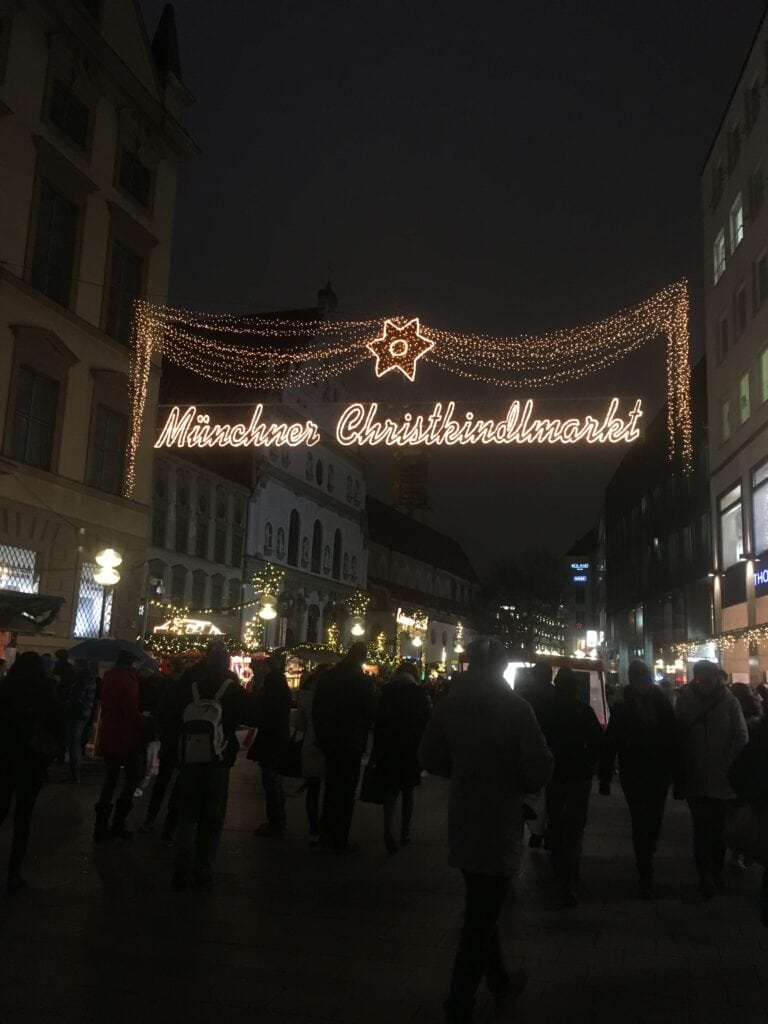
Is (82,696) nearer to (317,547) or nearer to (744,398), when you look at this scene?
(744,398)

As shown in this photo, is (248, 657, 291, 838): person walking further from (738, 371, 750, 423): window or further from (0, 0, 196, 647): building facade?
(738, 371, 750, 423): window

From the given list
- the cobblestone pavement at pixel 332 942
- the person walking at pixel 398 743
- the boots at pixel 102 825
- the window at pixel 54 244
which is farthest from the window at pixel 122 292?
the cobblestone pavement at pixel 332 942

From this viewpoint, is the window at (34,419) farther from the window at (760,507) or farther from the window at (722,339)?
the window at (722,339)

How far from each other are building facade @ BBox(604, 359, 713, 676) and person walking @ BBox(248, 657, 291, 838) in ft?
65.4

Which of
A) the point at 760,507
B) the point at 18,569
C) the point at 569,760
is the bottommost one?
the point at 569,760

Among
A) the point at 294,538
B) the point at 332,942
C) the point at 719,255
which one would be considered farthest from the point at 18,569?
the point at 294,538

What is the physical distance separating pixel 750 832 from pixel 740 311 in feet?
86.8

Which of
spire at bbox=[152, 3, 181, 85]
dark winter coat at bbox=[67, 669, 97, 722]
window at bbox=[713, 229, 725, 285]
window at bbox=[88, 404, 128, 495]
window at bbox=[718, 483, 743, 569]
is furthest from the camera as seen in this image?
window at bbox=[713, 229, 725, 285]

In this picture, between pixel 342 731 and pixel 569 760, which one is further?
pixel 342 731

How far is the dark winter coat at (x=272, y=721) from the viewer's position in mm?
9656

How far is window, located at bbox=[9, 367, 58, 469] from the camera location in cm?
1947

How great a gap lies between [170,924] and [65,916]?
2.41ft

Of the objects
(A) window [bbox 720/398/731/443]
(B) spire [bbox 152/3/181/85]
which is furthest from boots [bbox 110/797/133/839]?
(A) window [bbox 720/398/731/443]

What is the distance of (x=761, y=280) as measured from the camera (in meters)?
26.9
